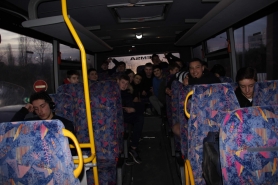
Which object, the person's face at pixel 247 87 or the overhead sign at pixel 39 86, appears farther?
the overhead sign at pixel 39 86

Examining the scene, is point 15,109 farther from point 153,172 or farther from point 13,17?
point 153,172

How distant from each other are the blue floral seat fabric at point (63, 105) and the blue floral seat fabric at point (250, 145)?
2.38m

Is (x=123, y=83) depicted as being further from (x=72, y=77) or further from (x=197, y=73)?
(x=197, y=73)

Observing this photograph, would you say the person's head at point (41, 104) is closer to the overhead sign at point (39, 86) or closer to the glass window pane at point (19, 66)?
the glass window pane at point (19, 66)

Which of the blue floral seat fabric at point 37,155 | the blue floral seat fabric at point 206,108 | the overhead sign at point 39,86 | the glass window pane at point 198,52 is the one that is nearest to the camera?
the blue floral seat fabric at point 37,155

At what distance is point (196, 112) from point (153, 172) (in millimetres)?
2242

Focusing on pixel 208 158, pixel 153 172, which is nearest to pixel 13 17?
pixel 208 158

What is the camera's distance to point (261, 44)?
3.40m

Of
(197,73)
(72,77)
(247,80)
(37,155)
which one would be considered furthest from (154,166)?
(37,155)

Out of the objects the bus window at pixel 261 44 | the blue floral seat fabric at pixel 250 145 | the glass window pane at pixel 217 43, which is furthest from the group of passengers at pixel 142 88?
the blue floral seat fabric at pixel 250 145

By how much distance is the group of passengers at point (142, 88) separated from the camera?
2629 millimetres

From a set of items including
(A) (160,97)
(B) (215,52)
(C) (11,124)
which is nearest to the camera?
(C) (11,124)

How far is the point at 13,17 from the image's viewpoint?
Result: 3.01 m

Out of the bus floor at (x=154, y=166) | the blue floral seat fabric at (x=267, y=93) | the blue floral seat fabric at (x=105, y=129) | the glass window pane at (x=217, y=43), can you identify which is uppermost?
the glass window pane at (x=217, y=43)
